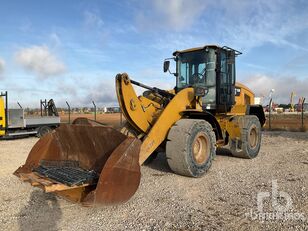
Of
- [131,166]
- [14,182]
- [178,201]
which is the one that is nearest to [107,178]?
[131,166]

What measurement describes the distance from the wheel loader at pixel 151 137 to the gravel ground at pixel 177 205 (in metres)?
0.32

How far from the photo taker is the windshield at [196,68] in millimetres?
9008

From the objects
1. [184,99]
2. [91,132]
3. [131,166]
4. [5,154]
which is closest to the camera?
[131,166]

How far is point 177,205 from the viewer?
5680mm

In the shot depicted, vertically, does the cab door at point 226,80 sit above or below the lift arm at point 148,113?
above

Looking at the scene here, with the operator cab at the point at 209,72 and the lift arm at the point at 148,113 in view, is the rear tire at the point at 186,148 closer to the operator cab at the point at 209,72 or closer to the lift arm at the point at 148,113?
the lift arm at the point at 148,113

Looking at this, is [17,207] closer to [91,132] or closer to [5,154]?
[91,132]

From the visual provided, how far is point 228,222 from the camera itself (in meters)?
4.90

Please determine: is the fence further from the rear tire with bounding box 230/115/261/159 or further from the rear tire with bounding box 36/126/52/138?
the rear tire with bounding box 36/126/52/138

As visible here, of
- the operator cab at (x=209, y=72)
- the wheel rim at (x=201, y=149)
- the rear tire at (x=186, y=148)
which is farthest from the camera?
the operator cab at (x=209, y=72)

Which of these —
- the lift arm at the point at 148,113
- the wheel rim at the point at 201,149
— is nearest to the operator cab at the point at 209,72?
the lift arm at the point at 148,113

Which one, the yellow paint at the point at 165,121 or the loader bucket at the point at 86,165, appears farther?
the yellow paint at the point at 165,121

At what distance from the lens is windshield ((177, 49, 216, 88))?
901 centimetres

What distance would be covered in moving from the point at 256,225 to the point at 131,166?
6.38 ft
